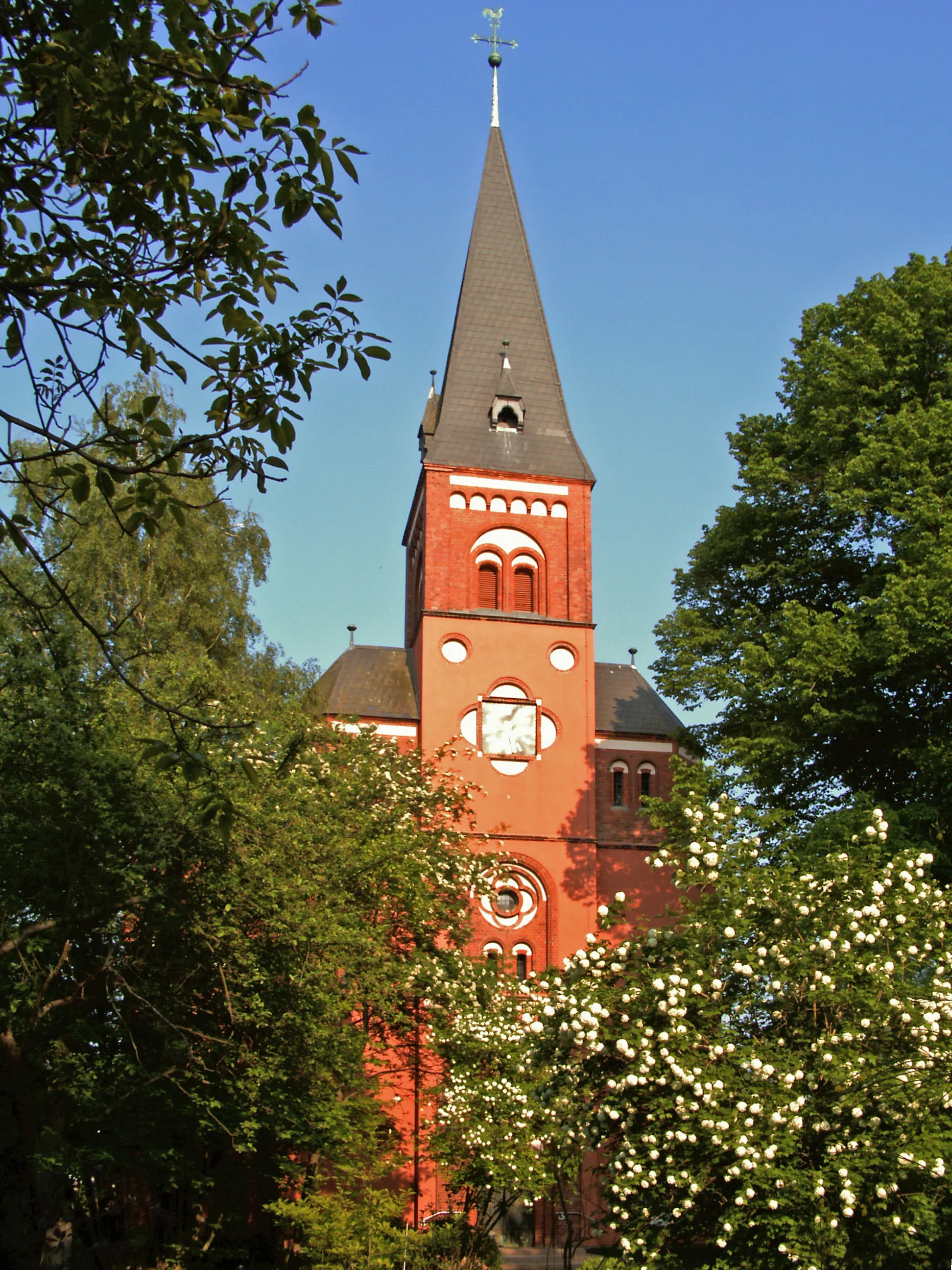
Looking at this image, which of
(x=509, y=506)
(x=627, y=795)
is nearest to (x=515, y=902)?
(x=627, y=795)

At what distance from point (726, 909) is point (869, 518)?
32.9 ft

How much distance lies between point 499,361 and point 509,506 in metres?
4.25

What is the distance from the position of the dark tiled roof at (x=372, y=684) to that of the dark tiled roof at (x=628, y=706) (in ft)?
15.1

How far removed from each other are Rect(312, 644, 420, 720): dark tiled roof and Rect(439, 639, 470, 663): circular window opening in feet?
4.55

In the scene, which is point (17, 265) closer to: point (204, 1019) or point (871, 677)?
point (204, 1019)

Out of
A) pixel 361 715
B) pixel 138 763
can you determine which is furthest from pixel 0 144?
pixel 361 715

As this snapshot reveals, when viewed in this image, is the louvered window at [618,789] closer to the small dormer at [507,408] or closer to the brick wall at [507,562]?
the brick wall at [507,562]

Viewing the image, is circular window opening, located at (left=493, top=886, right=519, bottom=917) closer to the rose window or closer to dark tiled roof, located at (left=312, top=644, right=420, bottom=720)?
the rose window

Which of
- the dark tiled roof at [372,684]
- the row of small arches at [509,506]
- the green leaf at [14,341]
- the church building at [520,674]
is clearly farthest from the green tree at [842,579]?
the green leaf at [14,341]

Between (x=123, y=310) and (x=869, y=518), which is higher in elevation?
(x=869, y=518)

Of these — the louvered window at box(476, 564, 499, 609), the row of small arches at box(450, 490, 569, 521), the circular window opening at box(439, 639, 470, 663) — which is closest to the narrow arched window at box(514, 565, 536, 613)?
the louvered window at box(476, 564, 499, 609)

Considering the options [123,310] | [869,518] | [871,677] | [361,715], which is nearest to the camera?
[123,310]

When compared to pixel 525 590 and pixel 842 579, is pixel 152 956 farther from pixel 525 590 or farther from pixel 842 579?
pixel 525 590

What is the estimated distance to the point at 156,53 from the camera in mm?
5969
